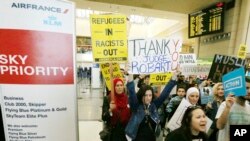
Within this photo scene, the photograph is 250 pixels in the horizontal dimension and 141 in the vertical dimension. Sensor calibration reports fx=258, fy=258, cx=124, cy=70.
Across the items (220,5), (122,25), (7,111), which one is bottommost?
(7,111)

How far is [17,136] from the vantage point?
71.2 inches

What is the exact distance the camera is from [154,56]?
377cm

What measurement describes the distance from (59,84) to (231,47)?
7.00 m

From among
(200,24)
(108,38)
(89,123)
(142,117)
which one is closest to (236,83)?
(142,117)

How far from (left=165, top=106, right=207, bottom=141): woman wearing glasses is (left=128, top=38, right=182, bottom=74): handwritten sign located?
140 cm

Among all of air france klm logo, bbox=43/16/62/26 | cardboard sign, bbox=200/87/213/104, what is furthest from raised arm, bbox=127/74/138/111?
air france klm logo, bbox=43/16/62/26

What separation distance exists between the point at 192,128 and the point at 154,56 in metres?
1.60

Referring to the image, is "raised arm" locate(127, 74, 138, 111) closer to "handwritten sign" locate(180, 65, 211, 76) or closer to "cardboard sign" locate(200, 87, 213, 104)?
"cardboard sign" locate(200, 87, 213, 104)

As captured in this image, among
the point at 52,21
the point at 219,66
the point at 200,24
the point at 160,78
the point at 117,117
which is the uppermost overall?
the point at 200,24

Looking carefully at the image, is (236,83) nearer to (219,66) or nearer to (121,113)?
(219,66)

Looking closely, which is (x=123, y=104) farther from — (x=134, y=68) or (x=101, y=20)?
(x=101, y=20)

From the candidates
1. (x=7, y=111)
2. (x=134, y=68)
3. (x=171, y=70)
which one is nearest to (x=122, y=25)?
(x=134, y=68)

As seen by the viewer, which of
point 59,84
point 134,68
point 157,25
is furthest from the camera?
point 157,25

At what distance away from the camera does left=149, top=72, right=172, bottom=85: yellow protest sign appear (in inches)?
156
